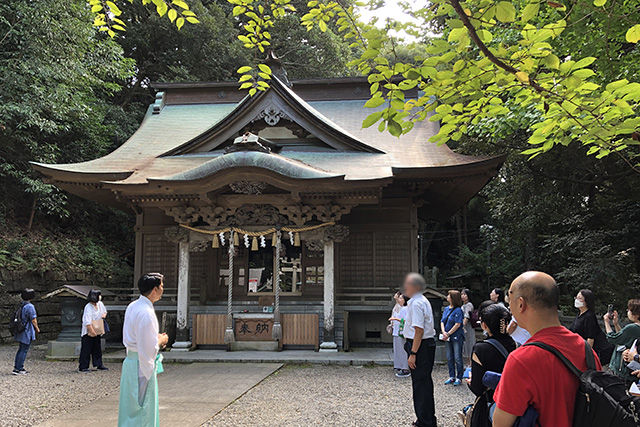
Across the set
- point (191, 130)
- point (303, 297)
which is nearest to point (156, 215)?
point (191, 130)

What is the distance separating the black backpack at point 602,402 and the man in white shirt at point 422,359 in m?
2.74

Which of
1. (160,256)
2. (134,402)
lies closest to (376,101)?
(134,402)

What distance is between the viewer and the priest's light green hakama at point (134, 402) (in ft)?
12.3

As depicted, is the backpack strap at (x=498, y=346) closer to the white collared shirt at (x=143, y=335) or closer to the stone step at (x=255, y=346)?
the white collared shirt at (x=143, y=335)

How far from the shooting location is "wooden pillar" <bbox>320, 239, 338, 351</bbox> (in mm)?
10266

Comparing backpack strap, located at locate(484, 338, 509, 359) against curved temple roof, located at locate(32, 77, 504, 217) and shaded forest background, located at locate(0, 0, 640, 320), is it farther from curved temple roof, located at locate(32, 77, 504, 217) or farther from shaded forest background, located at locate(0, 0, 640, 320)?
curved temple roof, located at locate(32, 77, 504, 217)

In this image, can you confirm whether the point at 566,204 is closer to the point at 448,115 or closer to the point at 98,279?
the point at 448,115

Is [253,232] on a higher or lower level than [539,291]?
higher

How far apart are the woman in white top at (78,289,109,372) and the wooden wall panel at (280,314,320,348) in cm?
367

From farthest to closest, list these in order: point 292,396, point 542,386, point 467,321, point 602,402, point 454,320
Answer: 1. point 467,321
2. point 454,320
3. point 292,396
4. point 542,386
5. point 602,402

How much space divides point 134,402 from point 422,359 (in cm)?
268

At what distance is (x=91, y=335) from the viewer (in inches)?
346

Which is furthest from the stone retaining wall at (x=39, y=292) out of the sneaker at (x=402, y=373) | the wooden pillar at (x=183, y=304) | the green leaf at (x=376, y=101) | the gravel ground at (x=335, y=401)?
the green leaf at (x=376, y=101)

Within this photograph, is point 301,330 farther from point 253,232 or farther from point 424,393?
point 424,393
